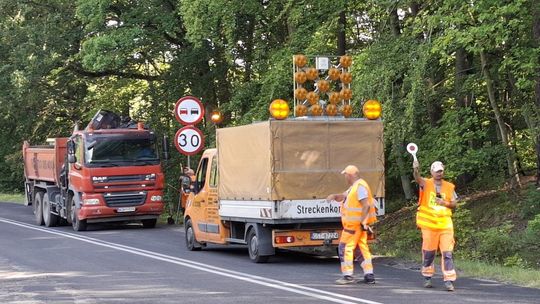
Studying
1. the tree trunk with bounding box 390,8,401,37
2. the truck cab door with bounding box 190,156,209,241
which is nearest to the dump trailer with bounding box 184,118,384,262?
the truck cab door with bounding box 190,156,209,241

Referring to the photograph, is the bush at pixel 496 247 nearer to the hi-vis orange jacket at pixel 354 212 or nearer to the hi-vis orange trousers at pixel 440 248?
the hi-vis orange trousers at pixel 440 248

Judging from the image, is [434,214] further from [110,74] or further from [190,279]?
[110,74]

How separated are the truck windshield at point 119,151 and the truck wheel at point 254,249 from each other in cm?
906

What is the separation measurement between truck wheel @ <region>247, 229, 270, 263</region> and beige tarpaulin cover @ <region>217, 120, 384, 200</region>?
2.17ft

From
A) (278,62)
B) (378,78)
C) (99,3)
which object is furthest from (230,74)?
(378,78)

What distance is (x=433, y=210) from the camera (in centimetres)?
1112

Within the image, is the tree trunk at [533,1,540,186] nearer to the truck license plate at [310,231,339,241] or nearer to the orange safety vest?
the truck license plate at [310,231,339,241]

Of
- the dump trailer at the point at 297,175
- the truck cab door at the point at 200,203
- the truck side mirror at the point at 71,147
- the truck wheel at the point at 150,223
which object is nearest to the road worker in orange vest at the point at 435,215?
the dump trailer at the point at 297,175

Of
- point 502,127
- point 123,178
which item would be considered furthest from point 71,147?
point 502,127

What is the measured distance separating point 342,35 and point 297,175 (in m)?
10.4

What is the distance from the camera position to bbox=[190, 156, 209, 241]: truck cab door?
16.6 metres

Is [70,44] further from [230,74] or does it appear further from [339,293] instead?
[339,293]

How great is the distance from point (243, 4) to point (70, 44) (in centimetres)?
1008

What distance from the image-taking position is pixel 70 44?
1251 inches
